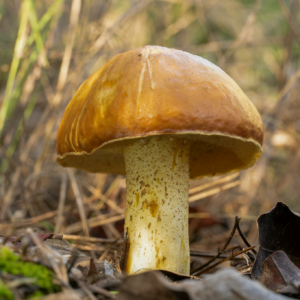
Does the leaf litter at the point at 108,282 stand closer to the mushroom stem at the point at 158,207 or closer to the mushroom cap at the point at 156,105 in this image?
the mushroom stem at the point at 158,207

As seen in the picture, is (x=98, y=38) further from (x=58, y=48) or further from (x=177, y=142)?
(x=177, y=142)

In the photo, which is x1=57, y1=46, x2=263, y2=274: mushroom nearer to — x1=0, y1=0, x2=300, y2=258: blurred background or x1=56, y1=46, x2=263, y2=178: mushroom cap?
x1=56, y1=46, x2=263, y2=178: mushroom cap

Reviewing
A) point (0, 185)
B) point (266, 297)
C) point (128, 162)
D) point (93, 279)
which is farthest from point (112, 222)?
point (266, 297)

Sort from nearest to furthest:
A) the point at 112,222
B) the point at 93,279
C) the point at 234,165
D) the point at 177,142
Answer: the point at 93,279
the point at 177,142
the point at 234,165
the point at 112,222

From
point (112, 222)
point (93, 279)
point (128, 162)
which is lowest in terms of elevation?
point (112, 222)

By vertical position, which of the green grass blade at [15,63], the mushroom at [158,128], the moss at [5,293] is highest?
the green grass blade at [15,63]

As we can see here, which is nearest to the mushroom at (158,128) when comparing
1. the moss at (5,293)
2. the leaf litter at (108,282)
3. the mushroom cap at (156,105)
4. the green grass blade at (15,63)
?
the mushroom cap at (156,105)
